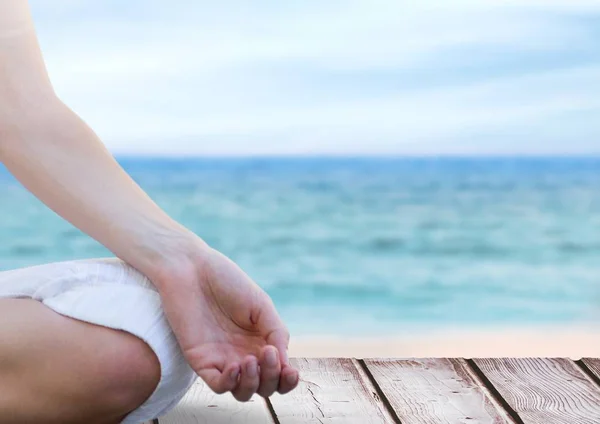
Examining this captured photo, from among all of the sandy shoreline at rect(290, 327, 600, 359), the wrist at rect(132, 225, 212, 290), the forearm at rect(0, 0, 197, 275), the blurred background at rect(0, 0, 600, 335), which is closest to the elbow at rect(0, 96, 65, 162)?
the forearm at rect(0, 0, 197, 275)

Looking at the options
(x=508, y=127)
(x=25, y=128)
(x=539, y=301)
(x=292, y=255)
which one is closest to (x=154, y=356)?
(x=25, y=128)

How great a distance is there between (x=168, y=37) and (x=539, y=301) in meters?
9.15

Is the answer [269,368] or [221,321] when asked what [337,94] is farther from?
[269,368]

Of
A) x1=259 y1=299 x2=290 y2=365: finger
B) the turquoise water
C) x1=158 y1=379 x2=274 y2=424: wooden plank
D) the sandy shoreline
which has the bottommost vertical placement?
x1=259 y1=299 x2=290 y2=365: finger

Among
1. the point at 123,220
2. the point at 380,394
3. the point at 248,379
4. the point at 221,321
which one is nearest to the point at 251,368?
the point at 248,379

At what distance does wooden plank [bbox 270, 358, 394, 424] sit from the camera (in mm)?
1556

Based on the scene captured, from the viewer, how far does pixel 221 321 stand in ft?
4.14

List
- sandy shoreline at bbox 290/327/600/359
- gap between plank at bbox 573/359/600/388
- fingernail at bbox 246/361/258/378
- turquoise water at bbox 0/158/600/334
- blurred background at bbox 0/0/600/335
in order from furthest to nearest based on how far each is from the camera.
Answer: blurred background at bbox 0/0/600/335
turquoise water at bbox 0/158/600/334
sandy shoreline at bbox 290/327/600/359
gap between plank at bbox 573/359/600/388
fingernail at bbox 246/361/258/378

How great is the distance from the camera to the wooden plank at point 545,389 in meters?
1.57

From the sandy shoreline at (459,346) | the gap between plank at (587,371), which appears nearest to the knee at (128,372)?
the gap between plank at (587,371)

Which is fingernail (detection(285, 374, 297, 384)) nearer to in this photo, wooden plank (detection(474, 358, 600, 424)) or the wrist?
the wrist

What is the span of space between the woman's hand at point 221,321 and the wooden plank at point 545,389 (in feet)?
1.76

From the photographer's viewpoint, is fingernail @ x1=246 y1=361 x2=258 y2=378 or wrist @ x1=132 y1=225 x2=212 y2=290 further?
wrist @ x1=132 y1=225 x2=212 y2=290

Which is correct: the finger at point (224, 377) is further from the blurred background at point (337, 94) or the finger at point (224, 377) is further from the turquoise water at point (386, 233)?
the blurred background at point (337, 94)
